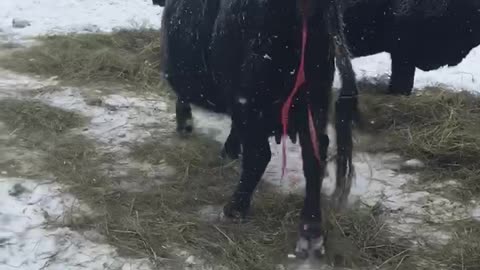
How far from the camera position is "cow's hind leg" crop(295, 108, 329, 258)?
3477mm

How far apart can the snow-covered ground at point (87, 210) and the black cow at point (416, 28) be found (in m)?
0.67

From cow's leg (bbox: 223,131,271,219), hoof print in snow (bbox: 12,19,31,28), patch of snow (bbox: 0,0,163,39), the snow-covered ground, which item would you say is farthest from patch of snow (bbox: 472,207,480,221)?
hoof print in snow (bbox: 12,19,31,28)

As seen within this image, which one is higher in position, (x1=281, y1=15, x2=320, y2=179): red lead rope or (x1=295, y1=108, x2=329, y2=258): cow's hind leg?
(x1=281, y1=15, x2=320, y2=179): red lead rope

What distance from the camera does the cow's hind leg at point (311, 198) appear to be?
3477 millimetres

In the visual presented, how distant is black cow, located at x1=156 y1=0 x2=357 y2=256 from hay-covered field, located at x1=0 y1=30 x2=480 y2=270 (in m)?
0.21

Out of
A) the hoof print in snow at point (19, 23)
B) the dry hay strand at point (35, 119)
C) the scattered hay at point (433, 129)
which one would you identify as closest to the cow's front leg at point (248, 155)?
the scattered hay at point (433, 129)

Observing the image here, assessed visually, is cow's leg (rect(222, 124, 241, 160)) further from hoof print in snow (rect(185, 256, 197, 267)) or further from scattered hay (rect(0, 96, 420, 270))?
hoof print in snow (rect(185, 256, 197, 267))

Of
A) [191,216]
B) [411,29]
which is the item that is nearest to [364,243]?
[191,216]

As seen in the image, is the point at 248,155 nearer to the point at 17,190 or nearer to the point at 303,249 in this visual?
the point at 303,249

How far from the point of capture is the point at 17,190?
4062 millimetres

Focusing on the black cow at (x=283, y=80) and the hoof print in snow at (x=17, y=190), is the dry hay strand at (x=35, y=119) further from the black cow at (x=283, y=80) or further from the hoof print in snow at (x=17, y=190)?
the black cow at (x=283, y=80)

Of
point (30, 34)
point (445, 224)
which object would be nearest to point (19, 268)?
point (445, 224)

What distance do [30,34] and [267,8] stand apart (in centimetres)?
467

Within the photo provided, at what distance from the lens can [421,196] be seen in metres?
4.20
